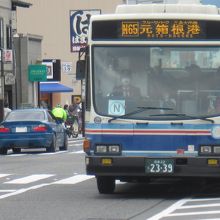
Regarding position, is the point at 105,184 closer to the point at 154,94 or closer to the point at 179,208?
the point at 154,94

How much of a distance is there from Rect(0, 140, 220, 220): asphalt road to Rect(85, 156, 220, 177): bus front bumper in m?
0.46

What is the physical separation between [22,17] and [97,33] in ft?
206

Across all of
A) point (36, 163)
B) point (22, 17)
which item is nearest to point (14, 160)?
point (36, 163)

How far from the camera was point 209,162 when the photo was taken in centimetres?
1508

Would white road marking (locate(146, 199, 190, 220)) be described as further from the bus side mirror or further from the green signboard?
the green signboard

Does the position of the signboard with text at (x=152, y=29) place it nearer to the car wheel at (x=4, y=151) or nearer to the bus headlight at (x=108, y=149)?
the bus headlight at (x=108, y=149)

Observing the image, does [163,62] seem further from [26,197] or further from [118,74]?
[26,197]

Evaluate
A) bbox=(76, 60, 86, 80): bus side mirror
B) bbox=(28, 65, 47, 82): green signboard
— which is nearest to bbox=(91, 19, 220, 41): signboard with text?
bbox=(76, 60, 86, 80): bus side mirror

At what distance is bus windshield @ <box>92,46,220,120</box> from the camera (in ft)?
50.2

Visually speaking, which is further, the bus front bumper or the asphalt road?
the bus front bumper

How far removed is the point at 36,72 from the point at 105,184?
122 feet

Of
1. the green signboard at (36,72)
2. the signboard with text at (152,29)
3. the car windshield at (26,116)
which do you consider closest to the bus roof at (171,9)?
the signboard with text at (152,29)

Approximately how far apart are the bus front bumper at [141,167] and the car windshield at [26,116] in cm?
1542

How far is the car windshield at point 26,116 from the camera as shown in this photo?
30.8 m
